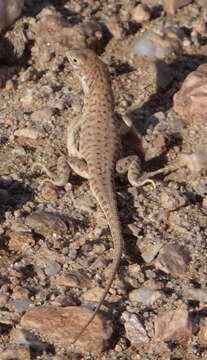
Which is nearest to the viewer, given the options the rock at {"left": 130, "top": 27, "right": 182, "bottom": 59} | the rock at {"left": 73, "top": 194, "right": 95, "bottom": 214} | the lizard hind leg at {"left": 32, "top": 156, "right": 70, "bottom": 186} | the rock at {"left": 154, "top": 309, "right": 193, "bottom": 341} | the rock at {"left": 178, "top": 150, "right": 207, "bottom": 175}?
the rock at {"left": 154, "top": 309, "right": 193, "bottom": 341}

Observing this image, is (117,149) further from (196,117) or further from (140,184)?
(196,117)

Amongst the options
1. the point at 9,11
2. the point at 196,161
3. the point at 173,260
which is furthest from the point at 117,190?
the point at 9,11

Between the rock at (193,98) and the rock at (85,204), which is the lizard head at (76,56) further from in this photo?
the rock at (85,204)

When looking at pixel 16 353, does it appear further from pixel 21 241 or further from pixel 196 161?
pixel 196 161

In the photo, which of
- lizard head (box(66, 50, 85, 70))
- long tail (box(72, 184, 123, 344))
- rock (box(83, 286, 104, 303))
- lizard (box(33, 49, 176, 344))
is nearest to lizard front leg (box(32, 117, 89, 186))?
lizard (box(33, 49, 176, 344))

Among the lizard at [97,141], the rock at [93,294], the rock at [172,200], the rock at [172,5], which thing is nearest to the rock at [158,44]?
the rock at [172,5]

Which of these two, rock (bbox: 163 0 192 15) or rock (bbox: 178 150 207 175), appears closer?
rock (bbox: 178 150 207 175)

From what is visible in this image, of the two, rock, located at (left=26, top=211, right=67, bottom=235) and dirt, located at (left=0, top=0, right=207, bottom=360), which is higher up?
rock, located at (left=26, top=211, right=67, bottom=235)

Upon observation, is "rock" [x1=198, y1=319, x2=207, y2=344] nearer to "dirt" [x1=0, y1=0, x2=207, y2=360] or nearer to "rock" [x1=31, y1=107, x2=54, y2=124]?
"dirt" [x1=0, y1=0, x2=207, y2=360]
